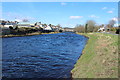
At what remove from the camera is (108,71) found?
771 cm

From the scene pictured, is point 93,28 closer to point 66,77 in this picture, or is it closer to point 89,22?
point 89,22

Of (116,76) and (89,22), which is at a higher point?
(89,22)

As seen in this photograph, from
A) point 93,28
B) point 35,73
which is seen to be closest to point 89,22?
point 93,28

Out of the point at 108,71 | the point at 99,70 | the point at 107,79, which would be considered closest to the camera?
the point at 107,79

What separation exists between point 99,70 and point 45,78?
4.42 m

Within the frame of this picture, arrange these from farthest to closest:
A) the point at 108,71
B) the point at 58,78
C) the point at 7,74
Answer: the point at 7,74 < the point at 58,78 < the point at 108,71

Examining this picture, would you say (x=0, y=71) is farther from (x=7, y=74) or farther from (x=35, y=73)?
(x=35, y=73)

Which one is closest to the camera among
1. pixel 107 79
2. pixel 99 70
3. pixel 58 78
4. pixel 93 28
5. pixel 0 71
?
pixel 107 79

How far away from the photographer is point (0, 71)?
39.8ft

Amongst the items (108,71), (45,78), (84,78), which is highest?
(108,71)

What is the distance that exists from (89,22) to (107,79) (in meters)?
108

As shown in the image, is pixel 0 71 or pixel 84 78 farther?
pixel 0 71

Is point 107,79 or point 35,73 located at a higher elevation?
point 107,79

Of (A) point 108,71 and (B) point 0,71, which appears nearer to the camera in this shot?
(A) point 108,71
